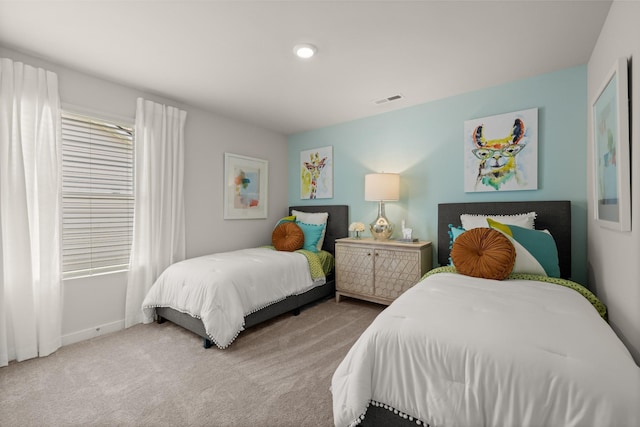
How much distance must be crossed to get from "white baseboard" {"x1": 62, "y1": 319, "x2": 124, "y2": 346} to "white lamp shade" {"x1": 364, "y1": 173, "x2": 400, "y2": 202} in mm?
3038

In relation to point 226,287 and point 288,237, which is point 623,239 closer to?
point 226,287

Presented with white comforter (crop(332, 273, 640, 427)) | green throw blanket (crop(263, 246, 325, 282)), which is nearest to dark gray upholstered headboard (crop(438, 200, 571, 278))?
white comforter (crop(332, 273, 640, 427))

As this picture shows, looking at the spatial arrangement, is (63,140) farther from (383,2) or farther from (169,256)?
(383,2)

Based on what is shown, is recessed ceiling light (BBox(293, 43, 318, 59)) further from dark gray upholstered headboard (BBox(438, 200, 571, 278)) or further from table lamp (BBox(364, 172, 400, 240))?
dark gray upholstered headboard (BBox(438, 200, 571, 278))

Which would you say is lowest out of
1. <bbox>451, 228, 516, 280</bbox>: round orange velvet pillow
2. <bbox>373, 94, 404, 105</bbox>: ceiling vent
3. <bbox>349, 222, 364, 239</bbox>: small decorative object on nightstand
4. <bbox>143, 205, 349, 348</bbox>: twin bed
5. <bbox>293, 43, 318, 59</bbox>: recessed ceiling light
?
<bbox>143, 205, 349, 348</bbox>: twin bed

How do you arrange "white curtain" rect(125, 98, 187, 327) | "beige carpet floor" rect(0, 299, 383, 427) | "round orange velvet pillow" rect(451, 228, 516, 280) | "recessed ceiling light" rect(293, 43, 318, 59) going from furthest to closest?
1. "white curtain" rect(125, 98, 187, 327)
2. "recessed ceiling light" rect(293, 43, 318, 59)
3. "round orange velvet pillow" rect(451, 228, 516, 280)
4. "beige carpet floor" rect(0, 299, 383, 427)

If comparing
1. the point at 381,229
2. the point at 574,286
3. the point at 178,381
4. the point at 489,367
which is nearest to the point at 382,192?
the point at 381,229

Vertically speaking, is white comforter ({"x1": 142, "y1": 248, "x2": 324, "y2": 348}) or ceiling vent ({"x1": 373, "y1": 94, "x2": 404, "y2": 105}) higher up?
ceiling vent ({"x1": 373, "y1": 94, "x2": 404, "y2": 105})

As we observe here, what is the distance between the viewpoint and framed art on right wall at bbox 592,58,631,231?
58.5 inches

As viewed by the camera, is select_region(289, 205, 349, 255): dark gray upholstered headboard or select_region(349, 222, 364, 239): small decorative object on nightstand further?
select_region(289, 205, 349, 255): dark gray upholstered headboard

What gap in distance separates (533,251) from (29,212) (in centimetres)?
410

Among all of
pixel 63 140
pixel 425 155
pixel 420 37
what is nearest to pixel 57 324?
pixel 63 140

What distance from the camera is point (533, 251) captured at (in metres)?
2.32

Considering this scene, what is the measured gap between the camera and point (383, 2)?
69.4 inches
